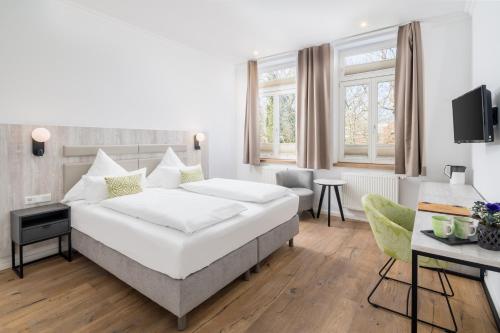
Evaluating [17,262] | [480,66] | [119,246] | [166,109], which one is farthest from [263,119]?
[17,262]

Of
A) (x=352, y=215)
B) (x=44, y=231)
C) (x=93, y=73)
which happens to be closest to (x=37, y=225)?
(x=44, y=231)

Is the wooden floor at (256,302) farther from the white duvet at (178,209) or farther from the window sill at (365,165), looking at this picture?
the window sill at (365,165)

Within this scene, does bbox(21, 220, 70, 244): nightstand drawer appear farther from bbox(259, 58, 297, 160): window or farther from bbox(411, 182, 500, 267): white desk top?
bbox(259, 58, 297, 160): window

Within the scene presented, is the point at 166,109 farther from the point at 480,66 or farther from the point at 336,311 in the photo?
the point at 480,66

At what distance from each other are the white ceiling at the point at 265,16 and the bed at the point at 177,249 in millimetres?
2415

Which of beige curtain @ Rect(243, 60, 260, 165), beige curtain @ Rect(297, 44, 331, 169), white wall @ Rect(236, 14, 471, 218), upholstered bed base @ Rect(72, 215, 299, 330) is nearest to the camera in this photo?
upholstered bed base @ Rect(72, 215, 299, 330)

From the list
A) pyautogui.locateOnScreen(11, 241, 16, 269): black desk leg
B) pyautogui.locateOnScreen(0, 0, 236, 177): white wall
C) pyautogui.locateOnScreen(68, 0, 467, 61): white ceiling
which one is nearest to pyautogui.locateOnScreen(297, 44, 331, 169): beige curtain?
pyautogui.locateOnScreen(68, 0, 467, 61): white ceiling

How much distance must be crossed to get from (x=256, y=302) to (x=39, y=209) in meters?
2.38

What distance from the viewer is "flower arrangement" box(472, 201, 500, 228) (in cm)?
124

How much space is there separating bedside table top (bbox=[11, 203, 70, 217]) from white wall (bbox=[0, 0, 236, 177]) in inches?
36.2

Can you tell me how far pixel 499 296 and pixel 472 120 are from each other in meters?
1.40

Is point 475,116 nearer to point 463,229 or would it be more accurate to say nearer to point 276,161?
point 463,229

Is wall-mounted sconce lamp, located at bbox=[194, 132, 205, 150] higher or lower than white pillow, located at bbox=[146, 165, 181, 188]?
higher

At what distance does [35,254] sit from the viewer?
9.29 ft
